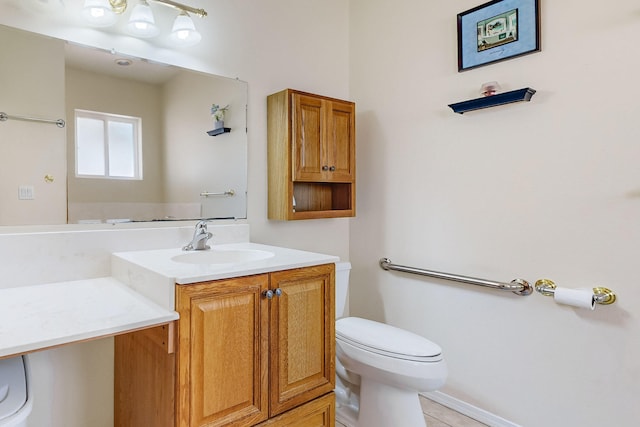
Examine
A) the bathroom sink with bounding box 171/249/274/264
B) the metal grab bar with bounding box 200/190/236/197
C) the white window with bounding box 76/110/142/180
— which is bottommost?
the bathroom sink with bounding box 171/249/274/264

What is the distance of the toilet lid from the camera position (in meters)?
1.49

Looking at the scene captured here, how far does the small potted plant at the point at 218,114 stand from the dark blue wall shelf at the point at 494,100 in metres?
1.13

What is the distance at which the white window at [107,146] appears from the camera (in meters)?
1.48

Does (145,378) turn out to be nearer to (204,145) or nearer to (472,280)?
(204,145)

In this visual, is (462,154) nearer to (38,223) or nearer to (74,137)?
(74,137)

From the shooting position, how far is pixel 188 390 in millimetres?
1070

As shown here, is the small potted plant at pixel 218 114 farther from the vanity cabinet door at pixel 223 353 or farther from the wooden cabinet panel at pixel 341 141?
the vanity cabinet door at pixel 223 353

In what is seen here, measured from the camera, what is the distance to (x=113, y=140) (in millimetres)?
1558

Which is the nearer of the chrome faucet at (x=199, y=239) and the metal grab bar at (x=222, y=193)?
the chrome faucet at (x=199, y=239)

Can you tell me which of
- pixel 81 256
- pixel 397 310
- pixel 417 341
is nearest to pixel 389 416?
pixel 417 341

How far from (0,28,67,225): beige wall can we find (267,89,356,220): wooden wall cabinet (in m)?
0.92

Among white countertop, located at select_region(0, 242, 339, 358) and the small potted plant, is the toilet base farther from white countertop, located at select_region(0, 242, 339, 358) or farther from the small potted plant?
the small potted plant

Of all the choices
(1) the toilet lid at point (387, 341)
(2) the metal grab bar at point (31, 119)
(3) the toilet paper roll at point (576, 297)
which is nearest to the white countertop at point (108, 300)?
(1) the toilet lid at point (387, 341)

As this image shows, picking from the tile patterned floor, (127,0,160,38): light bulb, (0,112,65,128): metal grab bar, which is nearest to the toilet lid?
the tile patterned floor
